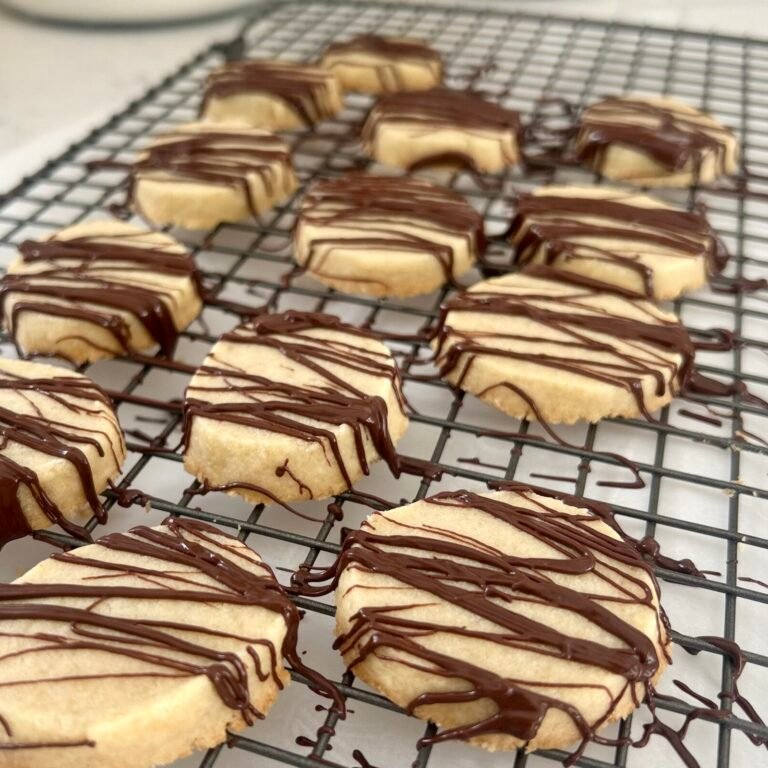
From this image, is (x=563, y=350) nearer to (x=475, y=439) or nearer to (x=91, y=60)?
(x=475, y=439)

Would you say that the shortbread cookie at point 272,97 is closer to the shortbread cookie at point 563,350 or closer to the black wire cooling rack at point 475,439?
the black wire cooling rack at point 475,439

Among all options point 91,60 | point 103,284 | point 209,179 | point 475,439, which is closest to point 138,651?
point 475,439

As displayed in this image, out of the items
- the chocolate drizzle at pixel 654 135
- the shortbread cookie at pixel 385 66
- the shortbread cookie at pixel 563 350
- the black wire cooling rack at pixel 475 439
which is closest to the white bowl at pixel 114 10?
the black wire cooling rack at pixel 475 439

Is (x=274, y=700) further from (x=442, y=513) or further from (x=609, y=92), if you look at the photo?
(x=609, y=92)

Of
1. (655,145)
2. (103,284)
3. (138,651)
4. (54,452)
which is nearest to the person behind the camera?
(138,651)

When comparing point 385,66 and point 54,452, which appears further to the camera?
point 385,66

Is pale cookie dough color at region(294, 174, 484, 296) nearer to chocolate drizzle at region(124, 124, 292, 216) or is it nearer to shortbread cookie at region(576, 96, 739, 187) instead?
chocolate drizzle at region(124, 124, 292, 216)
